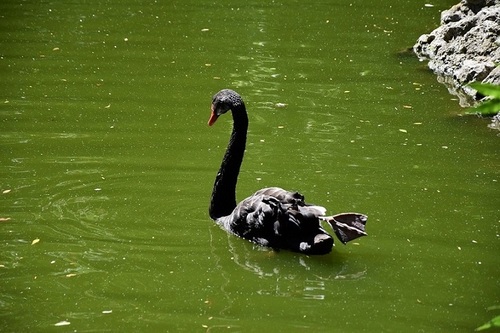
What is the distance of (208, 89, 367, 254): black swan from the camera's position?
Result: 5.62 m

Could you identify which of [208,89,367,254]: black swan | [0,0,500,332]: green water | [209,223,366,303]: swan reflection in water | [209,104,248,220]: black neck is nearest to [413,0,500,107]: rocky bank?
[0,0,500,332]: green water

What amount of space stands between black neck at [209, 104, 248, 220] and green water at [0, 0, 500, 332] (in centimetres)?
13

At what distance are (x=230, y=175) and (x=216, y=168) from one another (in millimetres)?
714

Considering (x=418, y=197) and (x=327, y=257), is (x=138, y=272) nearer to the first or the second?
(x=327, y=257)

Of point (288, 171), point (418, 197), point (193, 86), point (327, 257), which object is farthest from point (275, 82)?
point (327, 257)

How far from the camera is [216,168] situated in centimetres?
715

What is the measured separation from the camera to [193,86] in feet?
29.5

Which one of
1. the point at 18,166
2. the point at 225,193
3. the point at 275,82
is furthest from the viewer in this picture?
the point at 275,82

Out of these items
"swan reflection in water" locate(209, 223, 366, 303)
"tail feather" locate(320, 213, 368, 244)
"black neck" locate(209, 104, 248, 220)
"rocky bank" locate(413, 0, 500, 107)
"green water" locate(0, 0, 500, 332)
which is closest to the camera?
"green water" locate(0, 0, 500, 332)

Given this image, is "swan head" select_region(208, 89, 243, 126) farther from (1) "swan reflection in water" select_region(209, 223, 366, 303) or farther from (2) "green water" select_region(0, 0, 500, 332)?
(1) "swan reflection in water" select_region(209, 223, 366, 303)

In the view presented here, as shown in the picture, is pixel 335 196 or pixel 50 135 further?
pixel 50 135

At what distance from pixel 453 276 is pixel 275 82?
3921 millimetres

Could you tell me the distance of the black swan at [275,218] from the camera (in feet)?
18.5

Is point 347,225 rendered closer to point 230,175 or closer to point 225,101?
point 230,175
